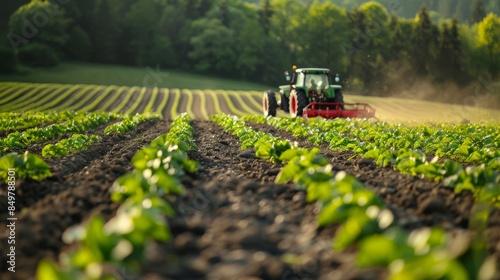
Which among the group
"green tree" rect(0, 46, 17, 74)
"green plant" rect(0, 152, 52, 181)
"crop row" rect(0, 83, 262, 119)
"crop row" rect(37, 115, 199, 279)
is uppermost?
"crop row" rect(37, 115, 199, 279)

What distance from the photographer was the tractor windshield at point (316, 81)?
2239 cm

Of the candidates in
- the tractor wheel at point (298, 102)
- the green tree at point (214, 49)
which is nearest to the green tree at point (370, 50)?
the green tree at point (214, 49)

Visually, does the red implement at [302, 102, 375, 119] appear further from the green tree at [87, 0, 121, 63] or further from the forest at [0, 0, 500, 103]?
the green tree at [87, 0, 121, 63]

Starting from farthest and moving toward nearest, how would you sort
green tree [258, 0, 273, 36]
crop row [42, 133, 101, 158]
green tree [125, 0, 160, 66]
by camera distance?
green tree [258, 0, 273, 36] → green tree [125, 0, 160, 66] → crop row [42, 133, 101, 158]

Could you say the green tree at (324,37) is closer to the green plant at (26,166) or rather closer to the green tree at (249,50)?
the green tree at (249,50)

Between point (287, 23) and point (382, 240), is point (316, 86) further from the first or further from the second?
point (287, 23)

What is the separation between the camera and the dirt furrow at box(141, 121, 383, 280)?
10.4ft

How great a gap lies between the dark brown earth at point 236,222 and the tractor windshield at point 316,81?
15096 millimetres

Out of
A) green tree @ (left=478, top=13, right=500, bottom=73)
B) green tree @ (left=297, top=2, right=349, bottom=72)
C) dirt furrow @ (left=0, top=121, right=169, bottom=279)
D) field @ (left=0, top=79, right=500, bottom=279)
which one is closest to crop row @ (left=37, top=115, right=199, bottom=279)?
field @ (left=0, top=79, right=500, bottom=279)

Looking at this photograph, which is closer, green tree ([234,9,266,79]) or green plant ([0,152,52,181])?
green plant ([0,152,52,181])

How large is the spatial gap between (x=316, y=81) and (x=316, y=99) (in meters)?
0.73

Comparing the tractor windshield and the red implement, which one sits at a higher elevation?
the tractor windshield

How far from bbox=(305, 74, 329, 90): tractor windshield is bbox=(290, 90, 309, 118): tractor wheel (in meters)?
0.45

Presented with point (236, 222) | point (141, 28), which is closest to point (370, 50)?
point (141, 28)
